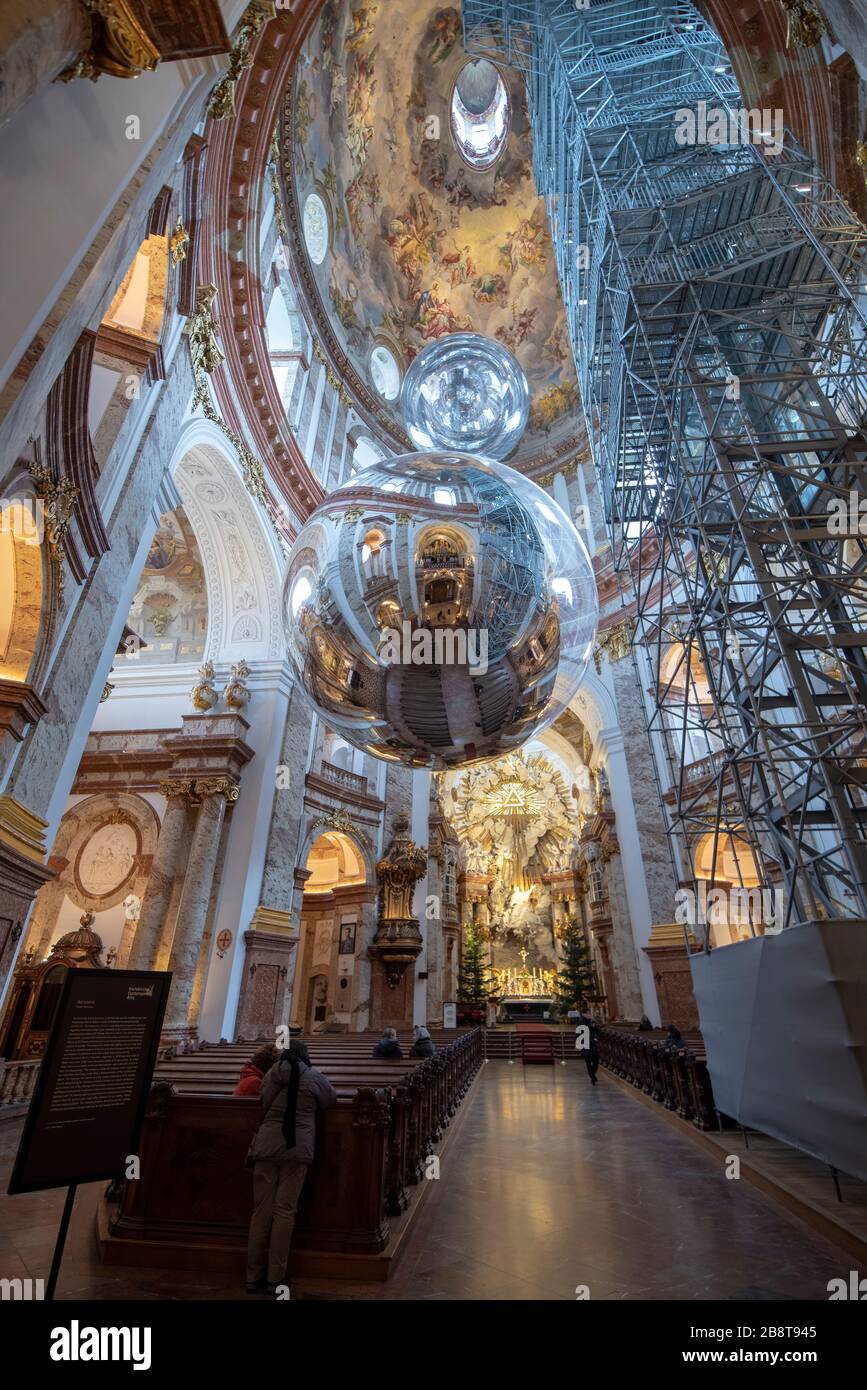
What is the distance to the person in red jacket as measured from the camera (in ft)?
12.8

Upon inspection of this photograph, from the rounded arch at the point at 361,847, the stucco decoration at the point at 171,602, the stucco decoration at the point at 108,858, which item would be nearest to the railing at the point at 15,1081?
the stucco decoration at the point at 108,858

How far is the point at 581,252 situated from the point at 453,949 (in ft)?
62.1

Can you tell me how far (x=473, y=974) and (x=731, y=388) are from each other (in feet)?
67.3

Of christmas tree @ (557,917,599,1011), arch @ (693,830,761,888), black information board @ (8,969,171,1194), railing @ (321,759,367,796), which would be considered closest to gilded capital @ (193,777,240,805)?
railing @ (321,759,367,796)

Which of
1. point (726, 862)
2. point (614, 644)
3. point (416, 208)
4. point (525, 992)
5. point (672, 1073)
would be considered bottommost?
point (672, 1073)

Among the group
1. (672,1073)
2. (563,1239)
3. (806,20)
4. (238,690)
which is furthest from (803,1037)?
(238,690)

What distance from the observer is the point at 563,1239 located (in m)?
3.51

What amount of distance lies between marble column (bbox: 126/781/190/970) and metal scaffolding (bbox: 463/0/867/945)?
890 centimetres

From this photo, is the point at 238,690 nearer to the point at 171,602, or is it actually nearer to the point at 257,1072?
the point at 171,602

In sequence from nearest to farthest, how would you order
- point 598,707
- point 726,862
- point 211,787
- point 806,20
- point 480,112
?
point 806,20
point 211,787
point 726,862
point 598,707
point 480,112

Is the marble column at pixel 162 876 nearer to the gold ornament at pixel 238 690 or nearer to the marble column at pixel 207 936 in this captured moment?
the marble column at pixel 207 936
